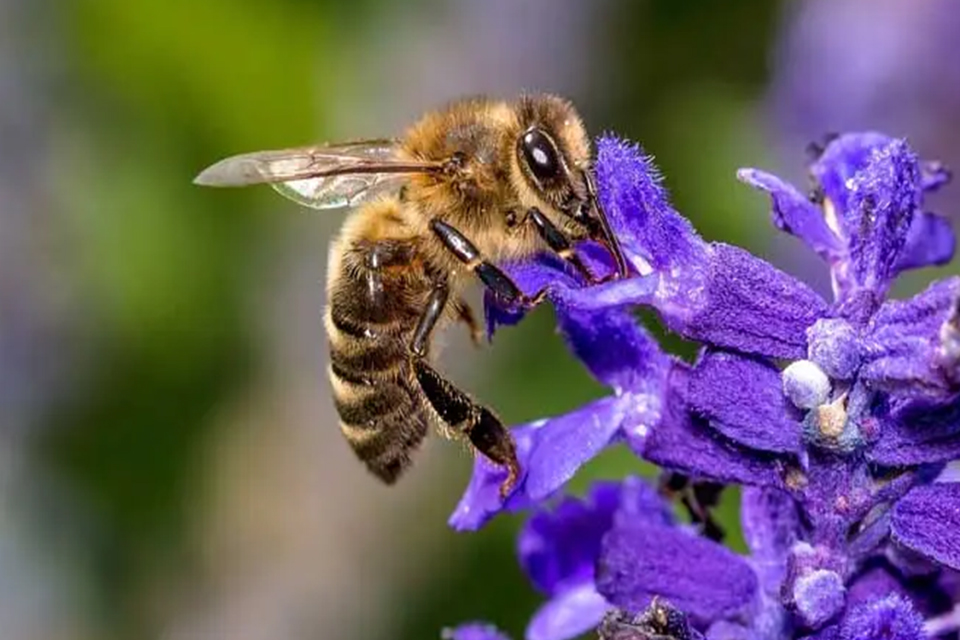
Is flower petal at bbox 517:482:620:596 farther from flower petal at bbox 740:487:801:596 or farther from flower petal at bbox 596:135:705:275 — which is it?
flower petal at bbox 596:135:705:275

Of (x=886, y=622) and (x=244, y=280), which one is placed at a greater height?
(x=886, y=622)

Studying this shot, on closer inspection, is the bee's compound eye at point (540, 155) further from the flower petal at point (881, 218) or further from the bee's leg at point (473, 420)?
the flower petal at point (881, 218)

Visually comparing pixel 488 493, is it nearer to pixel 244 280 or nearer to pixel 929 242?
pixel 929 242

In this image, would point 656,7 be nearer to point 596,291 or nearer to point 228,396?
point 228,396

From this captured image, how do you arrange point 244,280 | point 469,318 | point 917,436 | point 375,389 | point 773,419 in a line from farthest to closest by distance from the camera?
point 244,280
point 469,318
point 375,389
point 773,419
point 917,436

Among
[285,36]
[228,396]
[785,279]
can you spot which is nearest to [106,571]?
[228,396]

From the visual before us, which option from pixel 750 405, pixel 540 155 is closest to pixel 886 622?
pixel 750 405

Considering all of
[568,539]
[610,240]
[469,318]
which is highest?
[610,240]
